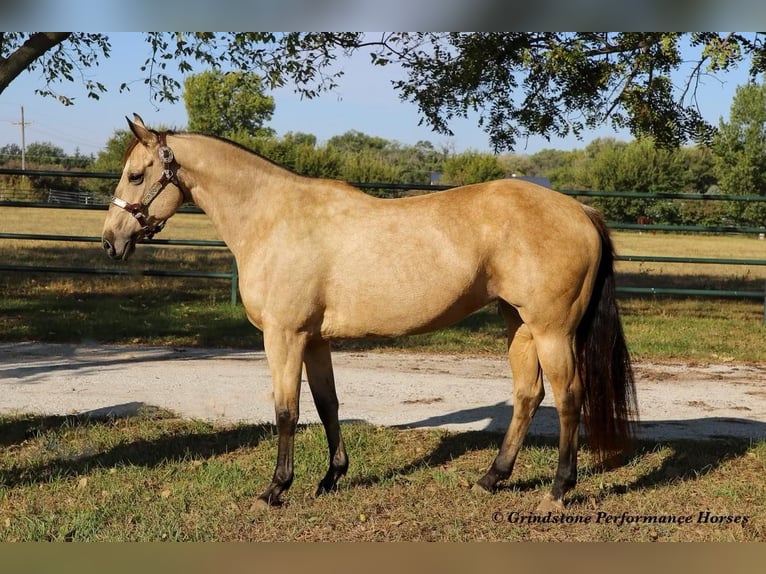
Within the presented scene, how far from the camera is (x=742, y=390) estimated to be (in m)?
7.04

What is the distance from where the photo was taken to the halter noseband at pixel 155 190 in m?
4.12

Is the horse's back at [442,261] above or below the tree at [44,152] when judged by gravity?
below

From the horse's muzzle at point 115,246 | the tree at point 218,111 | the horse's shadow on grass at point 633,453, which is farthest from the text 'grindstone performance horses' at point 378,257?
→ the tree at point 218,111

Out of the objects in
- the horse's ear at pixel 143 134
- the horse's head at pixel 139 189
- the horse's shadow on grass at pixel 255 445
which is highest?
the horse's ear at pixel 143 134

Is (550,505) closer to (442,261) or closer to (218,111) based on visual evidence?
(442,261)

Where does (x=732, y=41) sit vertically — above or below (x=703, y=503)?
above

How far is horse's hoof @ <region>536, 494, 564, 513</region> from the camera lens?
4113 millimetres

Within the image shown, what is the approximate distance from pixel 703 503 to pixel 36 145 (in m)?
66.2

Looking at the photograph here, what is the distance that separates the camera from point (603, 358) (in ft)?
14.1

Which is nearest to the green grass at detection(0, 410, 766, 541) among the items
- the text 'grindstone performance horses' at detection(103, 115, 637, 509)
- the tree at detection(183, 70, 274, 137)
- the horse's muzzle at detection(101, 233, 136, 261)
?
the text 'grindstone performance horses' at detection(103, 115, 637, 509)

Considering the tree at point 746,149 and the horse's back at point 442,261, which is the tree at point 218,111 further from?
the horse's back at point 442,261

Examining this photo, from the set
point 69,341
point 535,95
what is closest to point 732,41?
point 535,95

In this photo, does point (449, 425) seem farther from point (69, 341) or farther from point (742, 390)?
point (69, 341)

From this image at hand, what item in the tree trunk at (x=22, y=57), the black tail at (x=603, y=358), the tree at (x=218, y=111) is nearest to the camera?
the black tail at (x=603, y=358)
